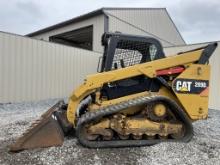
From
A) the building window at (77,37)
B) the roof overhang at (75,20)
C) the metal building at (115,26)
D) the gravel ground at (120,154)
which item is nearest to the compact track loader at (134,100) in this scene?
the gravel ground at (120,154)

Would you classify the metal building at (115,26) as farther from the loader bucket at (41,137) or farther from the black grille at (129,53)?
the loader bucket at (41,137)

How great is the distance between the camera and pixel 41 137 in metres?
4.42

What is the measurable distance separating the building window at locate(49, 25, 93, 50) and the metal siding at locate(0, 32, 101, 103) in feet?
13.1

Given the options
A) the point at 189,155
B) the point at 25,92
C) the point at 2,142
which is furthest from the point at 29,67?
the point at 189,155

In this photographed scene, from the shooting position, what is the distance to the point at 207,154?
430 centimetres

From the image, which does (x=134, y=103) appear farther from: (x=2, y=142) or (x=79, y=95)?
(x=2, y=142)

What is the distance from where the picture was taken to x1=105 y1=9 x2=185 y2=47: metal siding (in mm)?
16109

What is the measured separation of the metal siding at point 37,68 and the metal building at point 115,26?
2.31 m

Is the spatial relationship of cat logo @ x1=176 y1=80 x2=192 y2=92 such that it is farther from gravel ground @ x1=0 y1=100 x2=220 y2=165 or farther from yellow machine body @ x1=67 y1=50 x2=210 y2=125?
gravel ground @ x1=0 y1=100 x2=220 y2=165

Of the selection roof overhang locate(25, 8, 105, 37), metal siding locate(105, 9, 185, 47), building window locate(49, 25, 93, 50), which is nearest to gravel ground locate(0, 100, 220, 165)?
roof overhang locate(25, 8, 105, 37)

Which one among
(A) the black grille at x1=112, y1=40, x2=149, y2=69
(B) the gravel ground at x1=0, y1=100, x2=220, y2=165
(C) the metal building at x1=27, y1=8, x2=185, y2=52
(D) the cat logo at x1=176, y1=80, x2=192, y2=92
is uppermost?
(C) the metal building at x1=27, y1=8, x2=185, y2=52

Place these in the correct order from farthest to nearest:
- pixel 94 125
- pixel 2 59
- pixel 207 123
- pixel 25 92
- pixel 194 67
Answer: pixel 25 92 → pixel 2 59 → pixel 207 123 → pixel 194 67 → pixel 94 125

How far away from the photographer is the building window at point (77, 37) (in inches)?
722

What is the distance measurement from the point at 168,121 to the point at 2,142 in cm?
292
